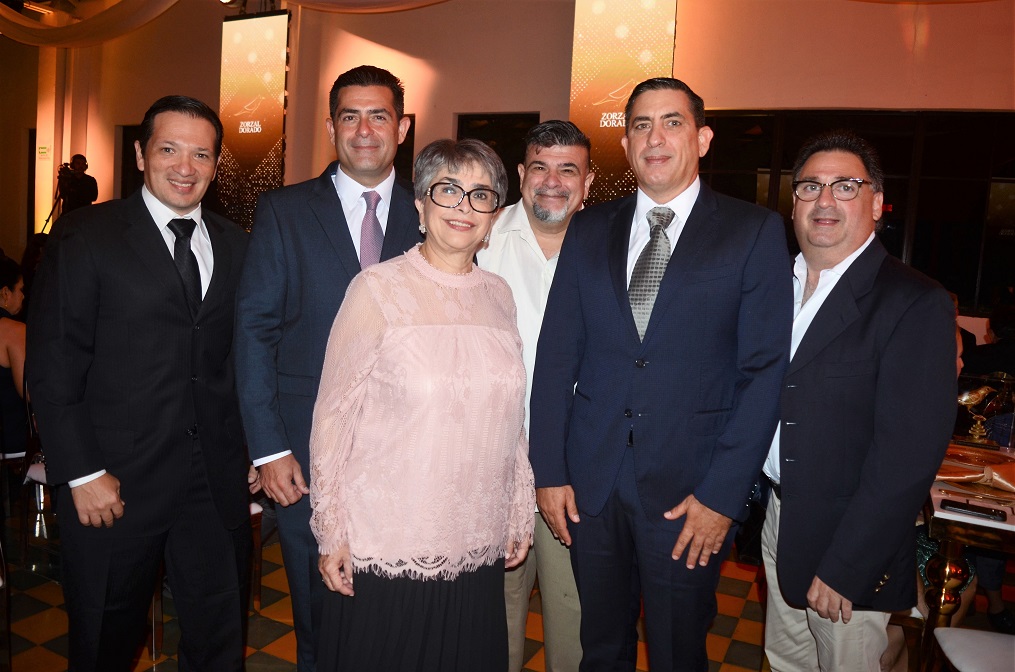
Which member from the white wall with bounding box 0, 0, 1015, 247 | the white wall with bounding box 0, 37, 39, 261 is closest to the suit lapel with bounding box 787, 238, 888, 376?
the white wall with bounding box 0, 0, 1015, 247

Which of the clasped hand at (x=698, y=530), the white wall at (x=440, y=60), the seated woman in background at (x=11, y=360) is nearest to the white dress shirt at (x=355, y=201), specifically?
the clasped hand at (x=698, y=530)

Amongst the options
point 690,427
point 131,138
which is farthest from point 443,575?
point 131,138

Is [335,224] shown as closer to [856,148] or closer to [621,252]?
[621,252]

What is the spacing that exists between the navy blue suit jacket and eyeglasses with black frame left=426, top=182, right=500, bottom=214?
42cm

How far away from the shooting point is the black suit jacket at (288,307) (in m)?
2.30

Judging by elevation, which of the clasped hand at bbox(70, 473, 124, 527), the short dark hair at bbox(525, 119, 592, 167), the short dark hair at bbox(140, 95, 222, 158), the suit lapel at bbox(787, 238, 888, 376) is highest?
the short dark hair at bbox(525, 119, 592, 167)

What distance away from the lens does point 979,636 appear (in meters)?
2.45

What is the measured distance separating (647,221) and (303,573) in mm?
1542

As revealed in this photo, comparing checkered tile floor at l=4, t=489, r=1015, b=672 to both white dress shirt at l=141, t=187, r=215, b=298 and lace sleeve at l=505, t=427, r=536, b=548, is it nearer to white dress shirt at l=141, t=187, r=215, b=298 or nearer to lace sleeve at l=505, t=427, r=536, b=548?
lace sleeve at l=505, t=427, r=536, b=548

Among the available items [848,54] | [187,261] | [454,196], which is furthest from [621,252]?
[848,54]

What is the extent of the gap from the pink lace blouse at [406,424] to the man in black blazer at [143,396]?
0.59m

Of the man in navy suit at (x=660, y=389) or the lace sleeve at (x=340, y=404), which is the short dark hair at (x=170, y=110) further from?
the man in navy suit at (x=660, y=389)

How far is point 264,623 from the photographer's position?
3.54 meters

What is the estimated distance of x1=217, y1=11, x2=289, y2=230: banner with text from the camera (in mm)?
8891
